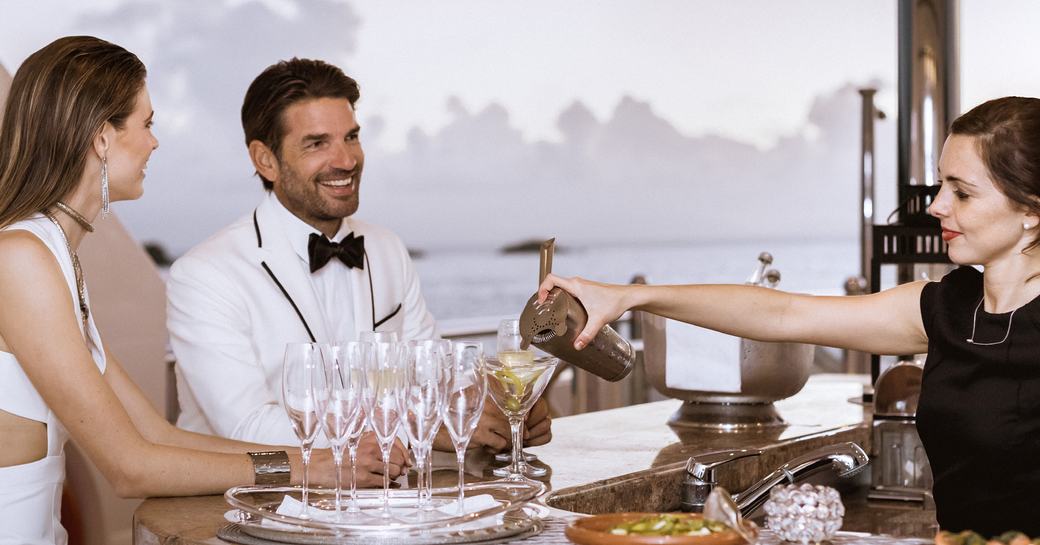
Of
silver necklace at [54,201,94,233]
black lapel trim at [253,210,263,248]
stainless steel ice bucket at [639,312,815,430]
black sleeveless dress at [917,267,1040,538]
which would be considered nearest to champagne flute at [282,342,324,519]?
silver necklace at [54,201,94,233]

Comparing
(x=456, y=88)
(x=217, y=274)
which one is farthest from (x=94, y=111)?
(x=456, y=88)

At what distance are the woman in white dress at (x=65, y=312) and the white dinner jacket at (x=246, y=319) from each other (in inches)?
13.8

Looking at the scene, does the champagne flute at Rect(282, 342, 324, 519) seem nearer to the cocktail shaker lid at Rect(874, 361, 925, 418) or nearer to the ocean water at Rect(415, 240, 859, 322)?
the cocktail shaker lid at Rect(874, 361, 925, 418)

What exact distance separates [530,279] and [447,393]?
12.1 meters

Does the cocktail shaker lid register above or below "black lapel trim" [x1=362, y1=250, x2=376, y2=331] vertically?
below

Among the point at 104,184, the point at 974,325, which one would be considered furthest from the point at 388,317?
the point at 974,325

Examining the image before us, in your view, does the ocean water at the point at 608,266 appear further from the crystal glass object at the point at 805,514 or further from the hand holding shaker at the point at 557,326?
the crystal glass object at the point at 805,514

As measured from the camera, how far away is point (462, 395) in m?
1.66

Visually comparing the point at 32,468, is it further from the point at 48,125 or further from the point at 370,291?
the point at 370,291

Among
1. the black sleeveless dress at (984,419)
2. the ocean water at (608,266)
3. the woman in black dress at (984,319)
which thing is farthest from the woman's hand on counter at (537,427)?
the ocean water at (608,266)

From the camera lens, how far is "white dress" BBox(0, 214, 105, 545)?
1951mm

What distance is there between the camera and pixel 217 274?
2689 millimetres

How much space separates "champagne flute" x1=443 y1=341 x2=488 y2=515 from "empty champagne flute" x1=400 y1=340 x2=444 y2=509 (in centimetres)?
2

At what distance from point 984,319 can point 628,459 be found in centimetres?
76
